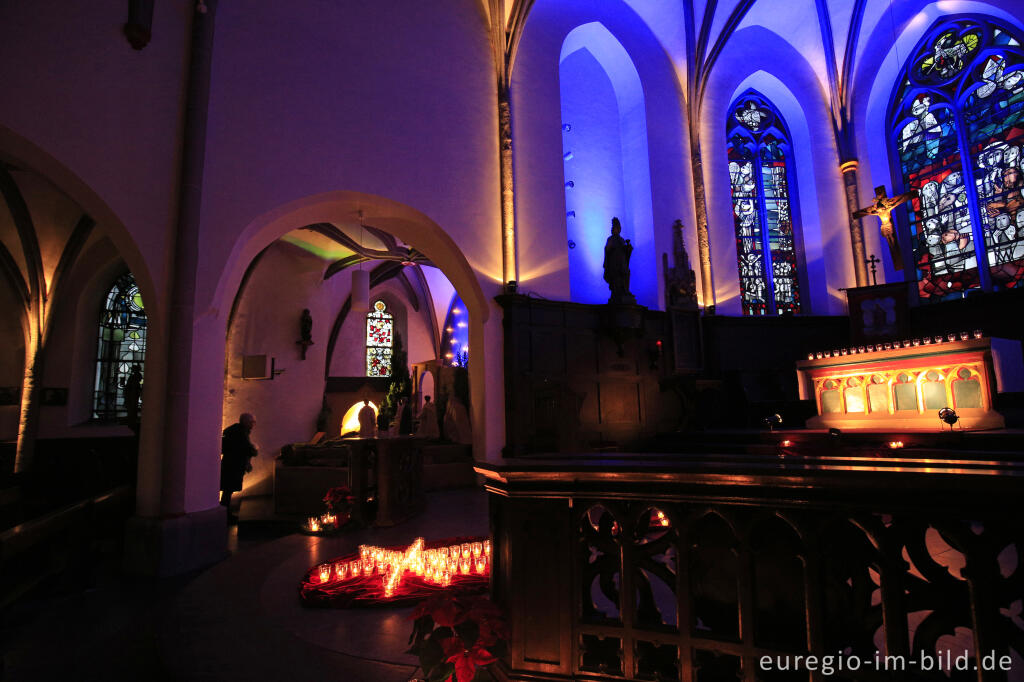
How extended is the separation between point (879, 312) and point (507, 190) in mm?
7716

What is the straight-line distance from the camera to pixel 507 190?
8.84 meters

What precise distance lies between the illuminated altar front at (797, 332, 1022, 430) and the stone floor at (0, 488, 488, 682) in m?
8.26

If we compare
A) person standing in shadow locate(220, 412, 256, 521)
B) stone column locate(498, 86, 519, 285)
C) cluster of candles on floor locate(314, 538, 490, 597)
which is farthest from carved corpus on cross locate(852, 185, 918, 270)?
person standing in shadow locate(220, 412, 256, 521)

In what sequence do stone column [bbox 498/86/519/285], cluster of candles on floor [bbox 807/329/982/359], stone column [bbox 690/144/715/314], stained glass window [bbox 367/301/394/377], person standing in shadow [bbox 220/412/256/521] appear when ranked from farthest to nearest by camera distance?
1. stained glass window [bbox 367/301/394/377]
2. stone column [bbox 690/144/715/314]
3. stone column [bbox 498/86/519/285]
4. cluster of candles on floor [bbox 807/329/982/359]
5. person standing in shadow [bbox 220/412/256/521]

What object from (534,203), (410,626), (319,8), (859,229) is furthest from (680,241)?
(410,626)

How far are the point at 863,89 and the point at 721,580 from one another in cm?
1461

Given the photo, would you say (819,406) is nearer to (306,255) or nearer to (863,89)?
(863,89)

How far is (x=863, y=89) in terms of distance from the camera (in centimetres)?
1234

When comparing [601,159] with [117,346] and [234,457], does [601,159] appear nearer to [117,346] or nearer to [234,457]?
[234,457]

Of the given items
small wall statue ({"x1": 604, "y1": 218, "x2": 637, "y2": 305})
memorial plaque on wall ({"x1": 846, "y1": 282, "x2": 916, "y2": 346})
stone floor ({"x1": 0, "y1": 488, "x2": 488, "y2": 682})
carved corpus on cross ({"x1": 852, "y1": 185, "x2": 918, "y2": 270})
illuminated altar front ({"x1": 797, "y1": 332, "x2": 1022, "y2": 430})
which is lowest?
stone floor ({"x1": 0, "y1": 488, "x2": 488, "y2": 682})

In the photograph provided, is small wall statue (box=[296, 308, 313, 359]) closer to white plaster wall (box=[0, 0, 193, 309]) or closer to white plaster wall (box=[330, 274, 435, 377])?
white plaster wall (box=[330, 274, 435, 377])

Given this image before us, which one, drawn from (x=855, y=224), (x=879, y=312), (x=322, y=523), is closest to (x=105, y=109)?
(x=322, y=523)

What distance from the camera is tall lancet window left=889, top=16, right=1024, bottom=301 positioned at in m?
10.3

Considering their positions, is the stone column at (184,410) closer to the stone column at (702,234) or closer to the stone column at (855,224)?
the stone column at (702,234)
